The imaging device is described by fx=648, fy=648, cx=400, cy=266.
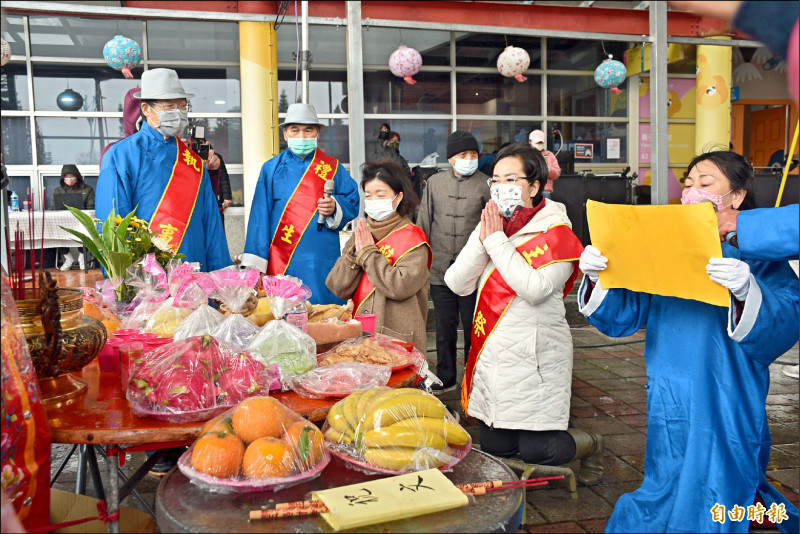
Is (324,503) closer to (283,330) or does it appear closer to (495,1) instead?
(283,330)

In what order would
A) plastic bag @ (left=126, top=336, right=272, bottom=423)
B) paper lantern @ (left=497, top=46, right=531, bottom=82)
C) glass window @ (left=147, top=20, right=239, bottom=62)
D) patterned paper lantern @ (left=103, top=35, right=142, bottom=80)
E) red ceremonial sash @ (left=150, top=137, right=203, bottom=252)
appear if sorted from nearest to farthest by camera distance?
plastic bag @ (left=126, top=336, right=272, bottom=423)
red ceremonial sash @ (left=150, top=137, right=203, bottom=252)
patterned paper lantern @ (left=103, top=35, right=142, bottom=80)
paper lantern @ (left=497, top=46, right=531, bottom=82)
glass window @ (left=147, top=20, right=239, bottom=62)

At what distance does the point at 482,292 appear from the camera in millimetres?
2941

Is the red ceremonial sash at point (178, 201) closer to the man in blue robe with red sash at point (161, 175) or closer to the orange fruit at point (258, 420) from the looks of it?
the man in blue robe with red sash at point (161, 175)

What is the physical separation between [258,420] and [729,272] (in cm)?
137

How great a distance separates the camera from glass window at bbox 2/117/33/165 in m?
9.66

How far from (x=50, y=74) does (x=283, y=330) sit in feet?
31.7

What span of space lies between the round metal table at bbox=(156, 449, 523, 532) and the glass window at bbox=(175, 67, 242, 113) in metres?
9.42

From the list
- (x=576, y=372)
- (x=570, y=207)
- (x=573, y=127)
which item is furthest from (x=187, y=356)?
(x=573, y=127)

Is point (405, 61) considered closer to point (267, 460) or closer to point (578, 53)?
point (578, 53)

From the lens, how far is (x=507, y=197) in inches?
113

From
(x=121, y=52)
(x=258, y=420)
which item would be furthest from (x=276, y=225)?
(x=121, y=52)

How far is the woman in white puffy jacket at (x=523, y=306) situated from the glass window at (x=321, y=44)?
26.8ft

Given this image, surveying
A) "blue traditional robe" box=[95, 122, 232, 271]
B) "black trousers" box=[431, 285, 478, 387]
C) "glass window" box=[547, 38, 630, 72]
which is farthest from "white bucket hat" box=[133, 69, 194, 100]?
"glass window" box=[547, 38, 630, 72]

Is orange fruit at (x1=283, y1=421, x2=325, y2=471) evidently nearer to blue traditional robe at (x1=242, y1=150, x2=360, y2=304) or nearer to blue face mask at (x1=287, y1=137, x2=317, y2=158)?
blue traditional robe at (x1=242, y1=150, x2=360, y2=304)
